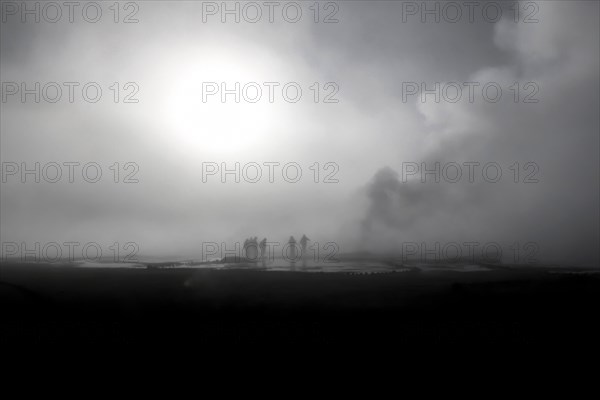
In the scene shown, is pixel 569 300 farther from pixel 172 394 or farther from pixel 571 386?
pixel 172 394

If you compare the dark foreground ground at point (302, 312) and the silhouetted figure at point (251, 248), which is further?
the silhouetted figure at point (251, 248)

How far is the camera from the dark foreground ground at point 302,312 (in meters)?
19.9

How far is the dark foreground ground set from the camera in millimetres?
19875

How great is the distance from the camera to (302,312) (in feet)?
83.6

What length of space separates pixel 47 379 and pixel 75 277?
38281 mm

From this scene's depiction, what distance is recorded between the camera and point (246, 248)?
270 ft

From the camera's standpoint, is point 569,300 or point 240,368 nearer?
point 240,368

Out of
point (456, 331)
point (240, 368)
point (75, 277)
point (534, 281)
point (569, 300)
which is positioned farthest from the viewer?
point (75, 277)

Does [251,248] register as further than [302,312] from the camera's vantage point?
Yes

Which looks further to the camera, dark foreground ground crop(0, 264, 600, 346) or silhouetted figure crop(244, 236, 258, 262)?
silhouetted figure crop(244, 236, 258, 262)

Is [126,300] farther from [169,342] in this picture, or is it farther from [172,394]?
[172,394]

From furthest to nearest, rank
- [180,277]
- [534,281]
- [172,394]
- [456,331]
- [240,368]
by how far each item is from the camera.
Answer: [180,277] → [534,281] → [456,331] → [240,368] → [172,394]

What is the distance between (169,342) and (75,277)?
3693cm

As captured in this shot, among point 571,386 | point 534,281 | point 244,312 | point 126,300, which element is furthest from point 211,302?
point 534,281
